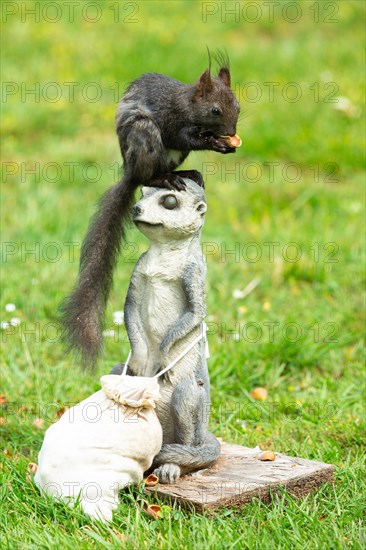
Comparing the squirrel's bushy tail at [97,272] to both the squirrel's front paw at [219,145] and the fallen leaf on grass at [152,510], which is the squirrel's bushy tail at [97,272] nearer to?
the squirrel's front paw at [219,145]

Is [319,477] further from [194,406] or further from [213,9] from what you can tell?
[213,9]

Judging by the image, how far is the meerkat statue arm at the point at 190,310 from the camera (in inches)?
133

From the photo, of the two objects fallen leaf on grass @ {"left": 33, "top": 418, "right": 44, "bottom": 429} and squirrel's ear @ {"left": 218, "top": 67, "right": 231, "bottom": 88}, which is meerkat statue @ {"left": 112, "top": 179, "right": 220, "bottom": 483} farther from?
fallen leaf on grass @ {"left": 33, "top": 418, "right": 44, "bottom": 429}

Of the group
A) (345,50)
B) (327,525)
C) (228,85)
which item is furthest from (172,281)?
(345,50)

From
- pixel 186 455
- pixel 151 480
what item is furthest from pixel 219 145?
pixel 151 480

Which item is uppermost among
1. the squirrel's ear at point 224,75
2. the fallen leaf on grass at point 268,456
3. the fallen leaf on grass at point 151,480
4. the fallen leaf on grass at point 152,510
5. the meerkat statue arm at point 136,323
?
the squirrel's ear at point 224,75

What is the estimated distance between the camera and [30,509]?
324 centimetres

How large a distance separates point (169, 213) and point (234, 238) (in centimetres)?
332

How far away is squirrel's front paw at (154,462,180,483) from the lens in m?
3.36

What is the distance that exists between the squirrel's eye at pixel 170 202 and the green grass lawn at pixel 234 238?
1111 mm

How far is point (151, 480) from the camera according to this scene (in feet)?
11.0

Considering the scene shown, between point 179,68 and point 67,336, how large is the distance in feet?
18.8

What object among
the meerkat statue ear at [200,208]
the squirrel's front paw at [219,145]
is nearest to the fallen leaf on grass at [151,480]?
the meerkat statue ear at [200,208]

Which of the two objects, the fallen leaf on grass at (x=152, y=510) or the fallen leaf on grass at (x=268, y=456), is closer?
the fallen leaf on grass at (x=152, y=510)
